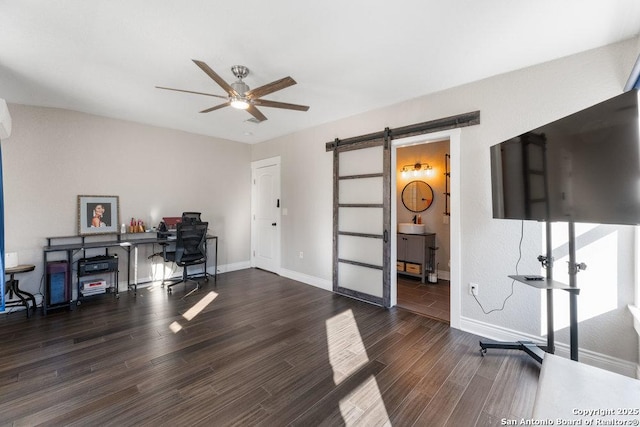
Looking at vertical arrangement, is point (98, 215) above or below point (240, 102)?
below

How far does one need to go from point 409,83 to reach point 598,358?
3.05m

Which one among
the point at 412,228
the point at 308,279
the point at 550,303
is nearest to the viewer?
the point at 550,303

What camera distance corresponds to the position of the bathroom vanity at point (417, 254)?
4.66 m

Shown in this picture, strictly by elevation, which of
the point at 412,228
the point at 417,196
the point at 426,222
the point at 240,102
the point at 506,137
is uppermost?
the point at 240,102

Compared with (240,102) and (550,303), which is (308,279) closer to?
(240,102)

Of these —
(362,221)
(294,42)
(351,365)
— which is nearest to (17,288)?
(351,365)

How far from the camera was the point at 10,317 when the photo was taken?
318cm

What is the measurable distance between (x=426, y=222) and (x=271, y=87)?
405 centimetres

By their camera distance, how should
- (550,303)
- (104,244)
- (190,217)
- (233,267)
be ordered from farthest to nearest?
(233,267), (190,217), (104,244), (550,303)

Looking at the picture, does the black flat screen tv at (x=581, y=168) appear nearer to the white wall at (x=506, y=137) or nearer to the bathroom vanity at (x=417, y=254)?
the white wall at (x=506, y=137)

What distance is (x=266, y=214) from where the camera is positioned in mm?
5551

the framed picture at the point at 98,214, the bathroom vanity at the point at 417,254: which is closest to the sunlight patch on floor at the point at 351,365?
the bathroom vanity at the point at 417,254

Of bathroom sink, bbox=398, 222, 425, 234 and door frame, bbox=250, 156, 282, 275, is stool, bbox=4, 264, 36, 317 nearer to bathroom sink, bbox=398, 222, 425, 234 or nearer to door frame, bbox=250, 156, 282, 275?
door frame, bbox=250, 156, 282, 275

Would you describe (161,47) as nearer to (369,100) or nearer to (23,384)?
(369,100)
